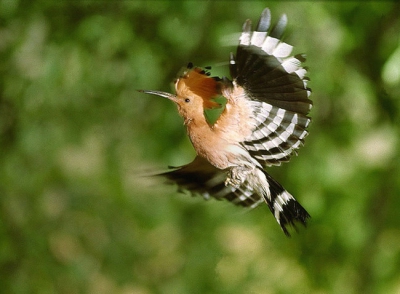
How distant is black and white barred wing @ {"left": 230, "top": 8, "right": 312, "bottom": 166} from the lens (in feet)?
1.68

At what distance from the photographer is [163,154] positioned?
199 centimetres

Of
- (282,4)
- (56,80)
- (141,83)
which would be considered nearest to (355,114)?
(282,4)

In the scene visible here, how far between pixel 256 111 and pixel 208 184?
0.23m

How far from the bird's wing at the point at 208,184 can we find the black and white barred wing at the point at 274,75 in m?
0.20

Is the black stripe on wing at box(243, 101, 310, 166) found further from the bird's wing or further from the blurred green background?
the blurred green background

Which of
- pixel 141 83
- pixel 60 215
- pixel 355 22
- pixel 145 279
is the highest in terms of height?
pixel 355 22

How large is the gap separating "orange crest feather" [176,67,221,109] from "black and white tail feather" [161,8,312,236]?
0.04 m

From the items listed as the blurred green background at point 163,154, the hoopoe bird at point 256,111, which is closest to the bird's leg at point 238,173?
the hoopoe bird at point 256,111

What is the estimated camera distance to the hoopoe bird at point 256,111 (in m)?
0.51

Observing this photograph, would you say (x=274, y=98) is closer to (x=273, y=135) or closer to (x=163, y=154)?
(x=273, y=135)

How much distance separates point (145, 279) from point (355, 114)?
1219mm

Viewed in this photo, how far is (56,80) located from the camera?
1.88 metres

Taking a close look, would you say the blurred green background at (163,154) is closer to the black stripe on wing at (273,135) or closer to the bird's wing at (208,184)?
the bird's wing at (208,184)

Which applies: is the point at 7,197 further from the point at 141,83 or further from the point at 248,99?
the point at 248,99
